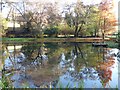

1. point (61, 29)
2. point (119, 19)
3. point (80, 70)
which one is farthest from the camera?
point (61, 29)

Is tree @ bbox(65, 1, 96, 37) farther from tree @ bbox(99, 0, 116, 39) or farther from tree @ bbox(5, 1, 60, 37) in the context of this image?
tree @ bbox(99, 0, 116, 39)

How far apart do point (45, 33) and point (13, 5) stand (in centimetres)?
293

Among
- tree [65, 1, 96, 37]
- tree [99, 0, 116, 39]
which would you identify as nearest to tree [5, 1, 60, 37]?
tree [65, 1, 96, 37]

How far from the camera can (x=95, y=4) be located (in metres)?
16.8

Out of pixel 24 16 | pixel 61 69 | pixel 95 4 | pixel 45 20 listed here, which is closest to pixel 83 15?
pixel 95 4

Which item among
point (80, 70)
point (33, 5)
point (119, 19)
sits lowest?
point (80, 70)

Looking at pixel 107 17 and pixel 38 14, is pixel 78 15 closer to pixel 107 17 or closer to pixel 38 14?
pixel 107 17

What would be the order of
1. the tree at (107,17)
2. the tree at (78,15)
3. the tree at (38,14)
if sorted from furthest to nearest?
the tree at (78,15) → the tree at (38,14) → the tree at (107,17)


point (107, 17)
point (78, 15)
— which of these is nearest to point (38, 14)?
point (78, 15)

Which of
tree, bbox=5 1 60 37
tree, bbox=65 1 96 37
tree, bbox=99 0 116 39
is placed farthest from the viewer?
tree, bbox=65 1 96 37

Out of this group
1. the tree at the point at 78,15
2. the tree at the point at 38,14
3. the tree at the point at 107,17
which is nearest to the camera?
the tree at the point at 107,17

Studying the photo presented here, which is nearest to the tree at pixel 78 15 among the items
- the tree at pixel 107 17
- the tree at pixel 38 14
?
the tree at pixel 38 14

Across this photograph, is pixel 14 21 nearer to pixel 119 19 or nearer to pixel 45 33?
pixel 45 33

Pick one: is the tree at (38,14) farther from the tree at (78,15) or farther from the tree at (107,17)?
the tree at (107,17)
